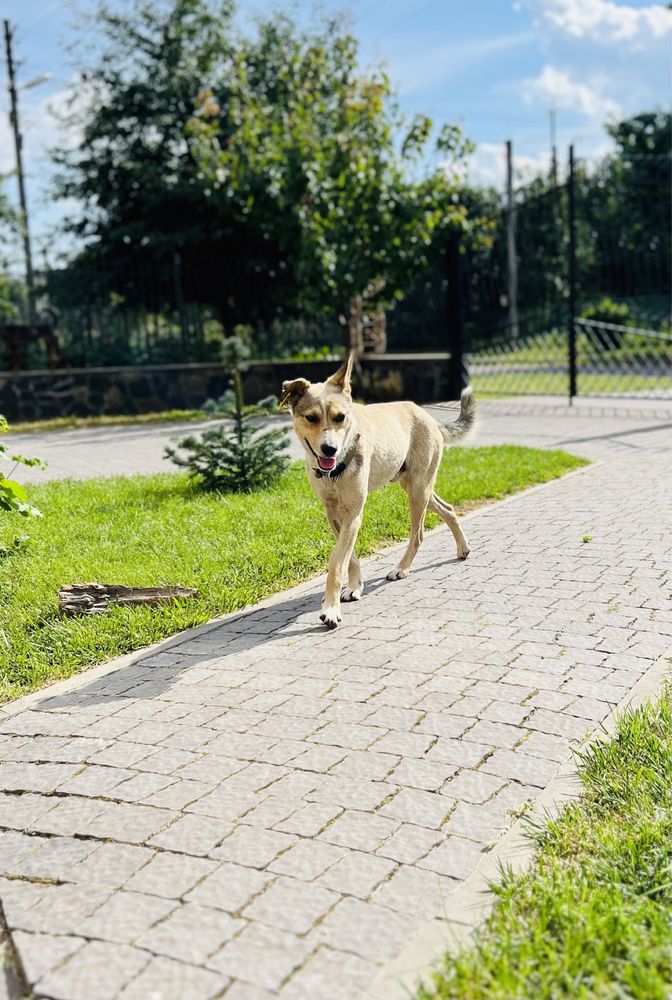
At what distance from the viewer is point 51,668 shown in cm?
513

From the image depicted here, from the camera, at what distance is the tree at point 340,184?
1730 cm

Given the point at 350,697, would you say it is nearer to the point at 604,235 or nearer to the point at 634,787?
the point at 634,787

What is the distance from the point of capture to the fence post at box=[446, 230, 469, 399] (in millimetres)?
16562

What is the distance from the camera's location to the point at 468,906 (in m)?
2.86

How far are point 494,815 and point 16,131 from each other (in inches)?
1220

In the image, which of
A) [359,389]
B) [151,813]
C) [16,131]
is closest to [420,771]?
[151,813]

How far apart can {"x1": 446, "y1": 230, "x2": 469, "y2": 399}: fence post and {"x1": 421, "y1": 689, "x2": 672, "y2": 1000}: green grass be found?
13.4 metres

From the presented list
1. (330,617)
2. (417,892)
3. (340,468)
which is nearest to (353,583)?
(330,617)

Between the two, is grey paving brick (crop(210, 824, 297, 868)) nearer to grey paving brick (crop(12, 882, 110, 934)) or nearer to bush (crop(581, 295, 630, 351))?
grey paving brick (crop(12, 882, 110, 934))

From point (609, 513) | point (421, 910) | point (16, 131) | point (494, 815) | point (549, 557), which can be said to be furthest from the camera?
point (16, 131)

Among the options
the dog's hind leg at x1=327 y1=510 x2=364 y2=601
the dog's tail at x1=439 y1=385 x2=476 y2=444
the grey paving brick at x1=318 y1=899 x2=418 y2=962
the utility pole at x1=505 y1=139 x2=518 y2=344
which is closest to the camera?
the grey paving brick at x1=318 y1=899 x2=418 y2=962

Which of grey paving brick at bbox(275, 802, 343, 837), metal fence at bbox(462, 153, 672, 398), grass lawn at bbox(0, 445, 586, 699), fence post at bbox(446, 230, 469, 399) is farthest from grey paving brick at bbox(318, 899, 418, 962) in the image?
metal fence at bbox(462, 153, 672, 398)

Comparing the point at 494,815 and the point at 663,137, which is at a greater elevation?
the point at 663,137

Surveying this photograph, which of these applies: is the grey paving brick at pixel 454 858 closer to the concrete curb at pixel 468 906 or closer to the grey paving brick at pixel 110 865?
the concrete curb at pixel 468 906
